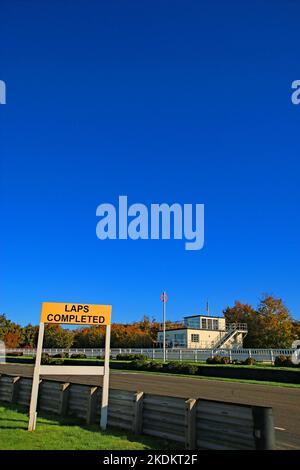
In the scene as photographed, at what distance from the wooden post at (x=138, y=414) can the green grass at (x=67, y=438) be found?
0.55 feet

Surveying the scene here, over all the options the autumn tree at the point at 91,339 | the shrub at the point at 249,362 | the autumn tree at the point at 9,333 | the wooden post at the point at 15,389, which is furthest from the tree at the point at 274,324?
the autumn tree at the point at 9,333

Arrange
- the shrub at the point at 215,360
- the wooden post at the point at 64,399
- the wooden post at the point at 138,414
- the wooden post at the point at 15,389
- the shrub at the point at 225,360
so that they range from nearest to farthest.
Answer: the wooden post at the point at 138,414
the wooden post at the point at 64,399
the wooden post at the point at 15,389
the shrub at the point at 225,360
the shrub at the point at 215,360

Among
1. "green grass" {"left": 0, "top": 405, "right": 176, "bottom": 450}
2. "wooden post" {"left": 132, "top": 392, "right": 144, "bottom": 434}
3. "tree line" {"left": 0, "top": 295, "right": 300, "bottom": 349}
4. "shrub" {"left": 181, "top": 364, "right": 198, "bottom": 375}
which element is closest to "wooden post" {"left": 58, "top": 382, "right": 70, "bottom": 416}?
"green grass" {"left": 0, "top": 405, "right": 176, "bottom": 450}

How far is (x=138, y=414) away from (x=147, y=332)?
6681 centimetres

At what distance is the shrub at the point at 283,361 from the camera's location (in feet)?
90.1

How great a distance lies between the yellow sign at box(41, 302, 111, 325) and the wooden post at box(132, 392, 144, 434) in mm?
1965

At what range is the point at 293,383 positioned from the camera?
837 inches

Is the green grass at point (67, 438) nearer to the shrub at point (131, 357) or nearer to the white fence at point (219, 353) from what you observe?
the white fence at point (219, 353)

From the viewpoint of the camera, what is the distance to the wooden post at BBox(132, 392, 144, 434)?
9031 millimetres

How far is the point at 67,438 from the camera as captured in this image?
8.30 metres
